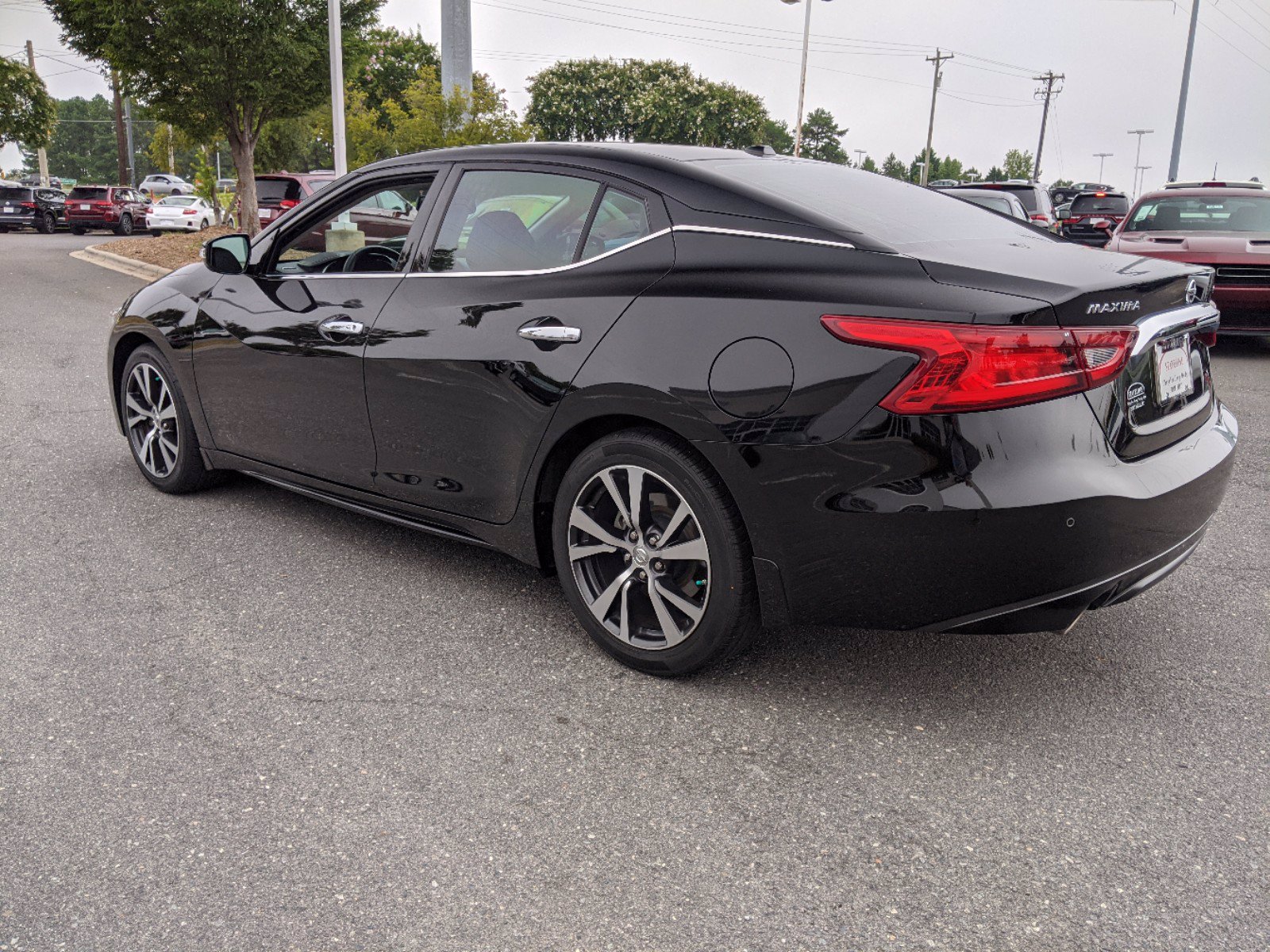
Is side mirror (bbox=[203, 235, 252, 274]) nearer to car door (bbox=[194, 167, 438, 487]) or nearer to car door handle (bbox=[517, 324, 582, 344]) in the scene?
car door (bbox=[194, 167, 438, 487])

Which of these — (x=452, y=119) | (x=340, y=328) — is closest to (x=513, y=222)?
(x=340, y=328)

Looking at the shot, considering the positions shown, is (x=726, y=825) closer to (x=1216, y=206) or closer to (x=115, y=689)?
(x=115, y=689)

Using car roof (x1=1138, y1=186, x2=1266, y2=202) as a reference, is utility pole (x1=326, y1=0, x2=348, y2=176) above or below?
above

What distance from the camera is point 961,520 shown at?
8.96ft

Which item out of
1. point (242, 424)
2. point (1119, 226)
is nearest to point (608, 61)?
point (1119, 226)

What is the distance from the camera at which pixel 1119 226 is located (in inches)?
470

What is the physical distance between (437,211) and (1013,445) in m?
2.24

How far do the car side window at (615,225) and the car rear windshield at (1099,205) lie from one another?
2619 cm

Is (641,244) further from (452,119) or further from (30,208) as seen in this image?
(30,208)

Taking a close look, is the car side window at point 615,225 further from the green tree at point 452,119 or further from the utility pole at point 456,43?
the utility pole at point 456,43

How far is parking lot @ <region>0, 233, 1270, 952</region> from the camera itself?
230 centimetres

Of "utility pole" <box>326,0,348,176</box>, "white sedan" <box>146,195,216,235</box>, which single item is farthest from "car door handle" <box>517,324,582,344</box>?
"white sedan" <box>146,195,216,235</box>

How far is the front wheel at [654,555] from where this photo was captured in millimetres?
3105

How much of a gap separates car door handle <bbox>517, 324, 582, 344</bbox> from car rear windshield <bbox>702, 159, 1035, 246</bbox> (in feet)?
2.22
